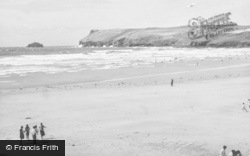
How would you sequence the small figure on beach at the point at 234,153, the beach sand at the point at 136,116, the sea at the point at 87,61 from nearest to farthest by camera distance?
the small figure on beach at the point at 234,153, the beach sand at the point at 136,116, the sea at the point at 87,61

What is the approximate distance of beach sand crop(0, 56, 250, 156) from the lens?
13320 mm

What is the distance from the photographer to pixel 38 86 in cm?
3150

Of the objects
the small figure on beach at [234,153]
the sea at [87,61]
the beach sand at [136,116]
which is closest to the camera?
the small figure on beach at [234,153]

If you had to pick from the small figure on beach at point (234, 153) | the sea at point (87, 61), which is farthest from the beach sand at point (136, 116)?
the sea at point (87, 61)

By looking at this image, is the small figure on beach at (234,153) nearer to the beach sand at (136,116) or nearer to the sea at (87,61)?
the beach sand at (136,116)

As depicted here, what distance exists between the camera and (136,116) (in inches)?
708

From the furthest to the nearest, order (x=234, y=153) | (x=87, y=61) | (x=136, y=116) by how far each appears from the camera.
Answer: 1. (x=87, y=61)
2. (x=136, y=116)
3. (x=234, y=153)

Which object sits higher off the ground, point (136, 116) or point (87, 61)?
point (87, 61)

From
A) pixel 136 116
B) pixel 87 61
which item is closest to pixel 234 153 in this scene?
pixel 136 116

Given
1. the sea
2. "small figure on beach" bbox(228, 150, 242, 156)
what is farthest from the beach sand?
the sea

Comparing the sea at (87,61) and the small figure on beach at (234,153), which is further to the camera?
the sea at (87,61)

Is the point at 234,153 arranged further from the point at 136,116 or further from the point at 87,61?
the point at 87,61

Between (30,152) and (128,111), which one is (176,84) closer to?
(128,111)

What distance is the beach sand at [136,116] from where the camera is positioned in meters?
13.3
